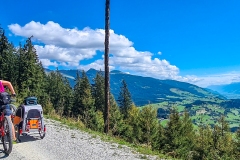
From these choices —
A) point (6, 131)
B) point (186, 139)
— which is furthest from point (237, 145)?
point (6, 131)

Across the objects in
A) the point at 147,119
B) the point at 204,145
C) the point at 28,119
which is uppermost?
the point at 28,119

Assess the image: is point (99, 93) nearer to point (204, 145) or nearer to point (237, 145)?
point (204, 145)

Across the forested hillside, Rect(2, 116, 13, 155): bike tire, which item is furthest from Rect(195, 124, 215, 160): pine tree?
Rect(2, 116, 13, 155): bike tire

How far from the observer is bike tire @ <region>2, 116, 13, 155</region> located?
8308mm

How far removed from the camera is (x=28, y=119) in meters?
10.3

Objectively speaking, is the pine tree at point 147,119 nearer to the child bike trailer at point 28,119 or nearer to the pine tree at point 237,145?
the pine tree at point 237,145

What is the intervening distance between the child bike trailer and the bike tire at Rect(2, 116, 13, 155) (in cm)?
152

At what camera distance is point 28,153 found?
8.98 m

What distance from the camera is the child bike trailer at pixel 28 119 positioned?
1022cm

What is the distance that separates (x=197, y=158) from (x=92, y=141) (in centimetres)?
3408

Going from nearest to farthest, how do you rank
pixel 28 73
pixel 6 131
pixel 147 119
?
pixel 6 131
pixel 147 119
pixel 28 73

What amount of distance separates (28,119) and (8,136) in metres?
1.91

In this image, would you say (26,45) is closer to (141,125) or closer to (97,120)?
(97,120)

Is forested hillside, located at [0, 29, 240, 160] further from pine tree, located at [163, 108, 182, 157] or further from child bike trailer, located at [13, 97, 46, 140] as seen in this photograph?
child bike trailer, located at [13, 97, 46, 140]
